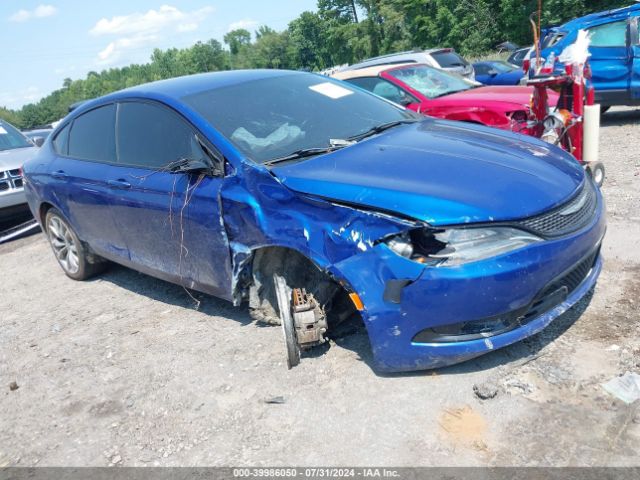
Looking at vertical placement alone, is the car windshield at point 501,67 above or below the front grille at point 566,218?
below

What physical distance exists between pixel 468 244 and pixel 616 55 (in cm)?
837

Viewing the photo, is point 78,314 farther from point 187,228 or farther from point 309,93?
point 309,93

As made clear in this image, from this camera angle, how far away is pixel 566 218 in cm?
297

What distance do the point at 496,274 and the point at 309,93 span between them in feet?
7.19

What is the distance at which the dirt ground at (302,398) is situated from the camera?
2.63 meters

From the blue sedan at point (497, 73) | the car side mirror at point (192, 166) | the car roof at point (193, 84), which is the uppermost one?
the car roof at point (193, 84)

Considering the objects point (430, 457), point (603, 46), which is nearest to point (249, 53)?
point (603, 46)

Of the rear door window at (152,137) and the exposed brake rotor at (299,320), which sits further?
the rear door window at (152,137)

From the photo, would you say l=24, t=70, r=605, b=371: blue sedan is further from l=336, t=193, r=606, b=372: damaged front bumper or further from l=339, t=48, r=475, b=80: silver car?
l=339, t=48, r=475, b=80: silver car

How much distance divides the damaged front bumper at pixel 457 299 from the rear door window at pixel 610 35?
7897 millimetres

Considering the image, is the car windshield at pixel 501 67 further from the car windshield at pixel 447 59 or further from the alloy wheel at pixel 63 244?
the alloy wheel at pixel 63 244

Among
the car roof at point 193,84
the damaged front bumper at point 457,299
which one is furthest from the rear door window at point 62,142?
the damaged front bumper at point 457,299

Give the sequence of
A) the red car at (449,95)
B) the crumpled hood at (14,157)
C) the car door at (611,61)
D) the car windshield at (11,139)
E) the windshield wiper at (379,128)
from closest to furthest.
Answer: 1. the windshield wiper at (379,128)
2. the red car at (449,95)
3. the crumpled hood at (14,157)
4. the car windshield at (11,139)
5. the car door at (611,61)

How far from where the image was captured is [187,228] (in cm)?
380
